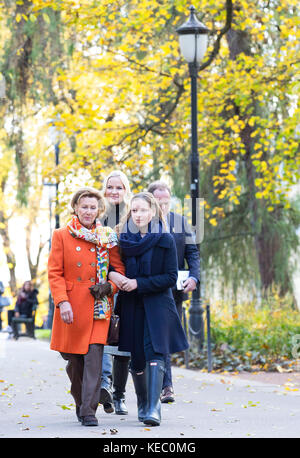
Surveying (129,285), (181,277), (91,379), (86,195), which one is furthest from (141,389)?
(181,277)

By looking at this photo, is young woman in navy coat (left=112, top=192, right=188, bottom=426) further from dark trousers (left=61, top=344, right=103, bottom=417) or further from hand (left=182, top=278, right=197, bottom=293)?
hand (left=182, top=278, right=197, bottom=293)

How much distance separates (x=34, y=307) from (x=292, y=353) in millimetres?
13816

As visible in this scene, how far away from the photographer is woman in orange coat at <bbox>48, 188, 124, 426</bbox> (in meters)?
7.49

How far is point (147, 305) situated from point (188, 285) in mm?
1940

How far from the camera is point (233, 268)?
21672 mm

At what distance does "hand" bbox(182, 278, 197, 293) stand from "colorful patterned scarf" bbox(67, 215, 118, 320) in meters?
A: 1.93

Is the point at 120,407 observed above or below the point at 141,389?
below

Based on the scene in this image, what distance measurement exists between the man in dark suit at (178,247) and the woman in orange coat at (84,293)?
1.77 meters

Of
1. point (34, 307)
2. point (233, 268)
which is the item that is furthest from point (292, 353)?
point (34, 307)

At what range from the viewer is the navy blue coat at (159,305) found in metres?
7.54

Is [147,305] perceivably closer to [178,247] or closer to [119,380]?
[119,380]

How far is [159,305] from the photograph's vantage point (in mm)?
7629

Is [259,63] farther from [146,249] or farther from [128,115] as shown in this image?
[146,249]

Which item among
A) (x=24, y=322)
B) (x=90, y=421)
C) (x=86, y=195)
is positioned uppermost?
(x=86, y=195)
